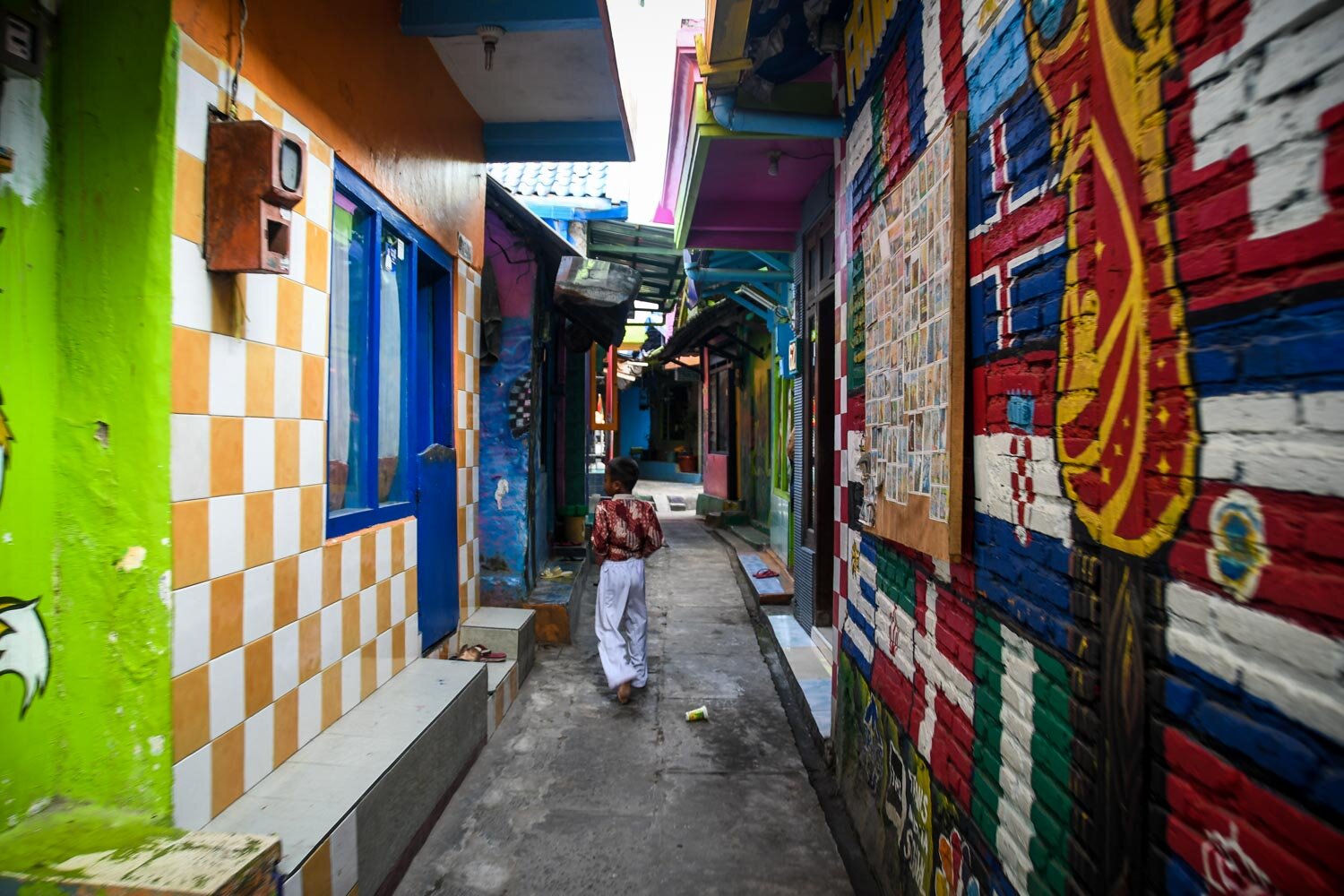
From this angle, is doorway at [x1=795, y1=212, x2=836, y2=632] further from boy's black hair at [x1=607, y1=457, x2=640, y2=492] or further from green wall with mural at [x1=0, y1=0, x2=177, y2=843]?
green wall with mural at [x1=0, y1=0, x2=177, y2=843]

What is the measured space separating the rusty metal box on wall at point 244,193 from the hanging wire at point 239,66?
16 cm

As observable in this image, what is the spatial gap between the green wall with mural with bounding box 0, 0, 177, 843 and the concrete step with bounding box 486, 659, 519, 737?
85.3 inches

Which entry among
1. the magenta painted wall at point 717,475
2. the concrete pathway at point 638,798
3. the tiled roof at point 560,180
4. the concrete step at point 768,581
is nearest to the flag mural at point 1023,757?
the concrete pathway at point 638,798

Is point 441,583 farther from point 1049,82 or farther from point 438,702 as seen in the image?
point 1049,82

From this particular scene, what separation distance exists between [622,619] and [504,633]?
84cm

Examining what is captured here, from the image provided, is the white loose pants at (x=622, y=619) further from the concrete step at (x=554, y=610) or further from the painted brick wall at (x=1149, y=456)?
the painted brick wall at (x=1149, y=456)

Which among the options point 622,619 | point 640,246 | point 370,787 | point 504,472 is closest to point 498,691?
point 622,619

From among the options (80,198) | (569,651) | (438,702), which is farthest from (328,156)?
(569,651)

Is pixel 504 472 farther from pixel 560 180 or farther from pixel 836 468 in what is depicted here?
pixel 560 180

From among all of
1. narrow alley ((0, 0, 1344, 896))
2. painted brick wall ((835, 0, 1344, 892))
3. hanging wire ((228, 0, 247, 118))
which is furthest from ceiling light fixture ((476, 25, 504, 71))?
painted brick wall ((835, 0, 1344, 892))

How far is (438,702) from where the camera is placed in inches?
135

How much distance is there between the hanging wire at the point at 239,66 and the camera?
229 cm

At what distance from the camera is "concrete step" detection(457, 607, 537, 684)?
484cm

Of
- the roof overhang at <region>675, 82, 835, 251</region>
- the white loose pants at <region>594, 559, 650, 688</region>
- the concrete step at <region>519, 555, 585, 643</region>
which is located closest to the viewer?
the roof overhang at <region>675, 82, 835, 251</region>
